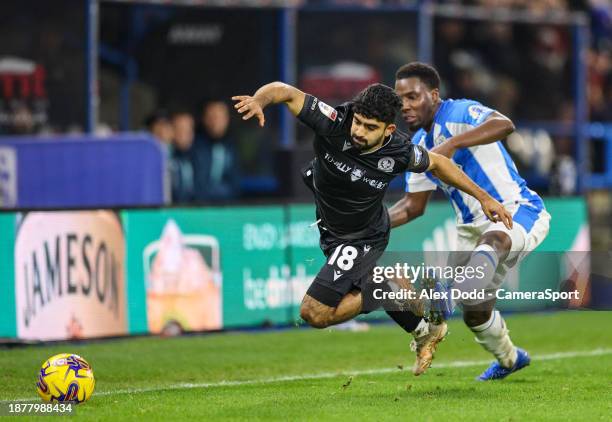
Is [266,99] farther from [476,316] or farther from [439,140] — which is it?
[476,316]

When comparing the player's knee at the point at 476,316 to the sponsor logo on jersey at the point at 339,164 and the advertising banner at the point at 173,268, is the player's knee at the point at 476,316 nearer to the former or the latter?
the advertising banner at the point at 173,268

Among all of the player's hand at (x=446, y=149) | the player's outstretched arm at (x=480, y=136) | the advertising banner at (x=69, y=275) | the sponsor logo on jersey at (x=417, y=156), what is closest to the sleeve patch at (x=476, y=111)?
the player's outstretched arm at (x=480, y=136)

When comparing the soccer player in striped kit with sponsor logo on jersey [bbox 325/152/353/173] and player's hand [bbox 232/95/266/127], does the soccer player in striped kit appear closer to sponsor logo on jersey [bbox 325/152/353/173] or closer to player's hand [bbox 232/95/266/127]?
sponsor logo on jersey [bbox 325/152/353/173]

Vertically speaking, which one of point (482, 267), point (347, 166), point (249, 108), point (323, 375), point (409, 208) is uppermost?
point (249, 108)

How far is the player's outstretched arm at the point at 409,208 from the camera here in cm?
1041

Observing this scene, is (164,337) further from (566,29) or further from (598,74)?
(598,74)

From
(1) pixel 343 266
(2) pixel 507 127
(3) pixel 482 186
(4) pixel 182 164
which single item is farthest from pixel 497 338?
(4) pixel 182 164

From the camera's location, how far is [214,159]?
16953 mm

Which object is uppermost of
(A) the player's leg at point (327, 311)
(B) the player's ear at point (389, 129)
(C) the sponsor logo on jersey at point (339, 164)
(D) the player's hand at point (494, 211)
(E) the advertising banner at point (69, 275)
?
A: (B) the player's ear at point (389, 129)

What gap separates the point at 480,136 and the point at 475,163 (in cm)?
56

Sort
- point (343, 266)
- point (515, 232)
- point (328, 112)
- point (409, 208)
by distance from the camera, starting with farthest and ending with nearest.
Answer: point (409, 208)
point (515, 232)
point (343, 266)
point (328, 112)

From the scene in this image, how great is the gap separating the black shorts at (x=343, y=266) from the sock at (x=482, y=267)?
2.19 feet

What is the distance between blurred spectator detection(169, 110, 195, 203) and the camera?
54.9 ft

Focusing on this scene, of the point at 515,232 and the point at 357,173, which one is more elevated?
the point at 357,173
